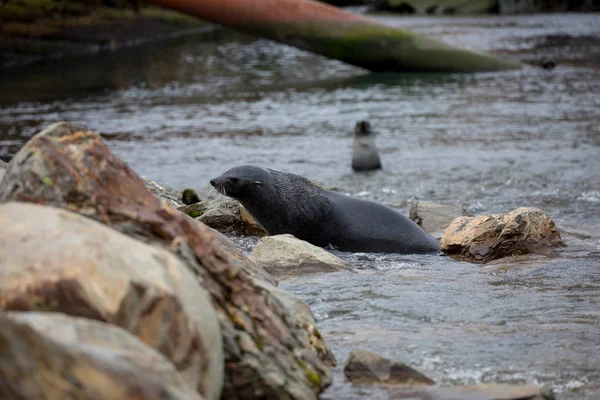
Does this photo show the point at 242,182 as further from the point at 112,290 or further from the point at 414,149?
the point at 414,149

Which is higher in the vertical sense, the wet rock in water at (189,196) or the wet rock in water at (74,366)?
the wet rock in water at (74,366)

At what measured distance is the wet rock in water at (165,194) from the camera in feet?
26.5

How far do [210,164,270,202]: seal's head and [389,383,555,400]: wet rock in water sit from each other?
360 cm

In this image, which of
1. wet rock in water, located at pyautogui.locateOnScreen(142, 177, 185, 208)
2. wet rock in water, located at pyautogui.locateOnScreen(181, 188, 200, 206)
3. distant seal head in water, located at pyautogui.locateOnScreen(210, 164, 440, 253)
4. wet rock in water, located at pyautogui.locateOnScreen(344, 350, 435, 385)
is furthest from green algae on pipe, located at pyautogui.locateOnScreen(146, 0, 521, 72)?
wet rock in water, located at pyautogui.locateOnScreen(344, 350, 435, 385)

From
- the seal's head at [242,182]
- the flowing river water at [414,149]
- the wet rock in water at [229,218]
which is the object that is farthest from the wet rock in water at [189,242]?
the wet rock in water at [229,218]

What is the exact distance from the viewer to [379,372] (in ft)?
14.4

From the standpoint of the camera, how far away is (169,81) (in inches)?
900

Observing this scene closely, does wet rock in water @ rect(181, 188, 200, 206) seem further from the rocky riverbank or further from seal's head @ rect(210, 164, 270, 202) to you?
the rocky riverbank

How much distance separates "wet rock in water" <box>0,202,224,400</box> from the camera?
3391 millimetres

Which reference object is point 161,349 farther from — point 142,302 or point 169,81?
point 169,81

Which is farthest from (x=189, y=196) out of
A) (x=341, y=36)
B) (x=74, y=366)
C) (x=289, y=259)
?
(x=341, y=36)

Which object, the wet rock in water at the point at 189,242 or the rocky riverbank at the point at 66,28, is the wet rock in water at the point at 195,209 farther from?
the rocky riverbank at the point at 66,28

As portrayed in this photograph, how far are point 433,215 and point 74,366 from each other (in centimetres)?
674

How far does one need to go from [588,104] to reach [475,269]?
11.3 m
